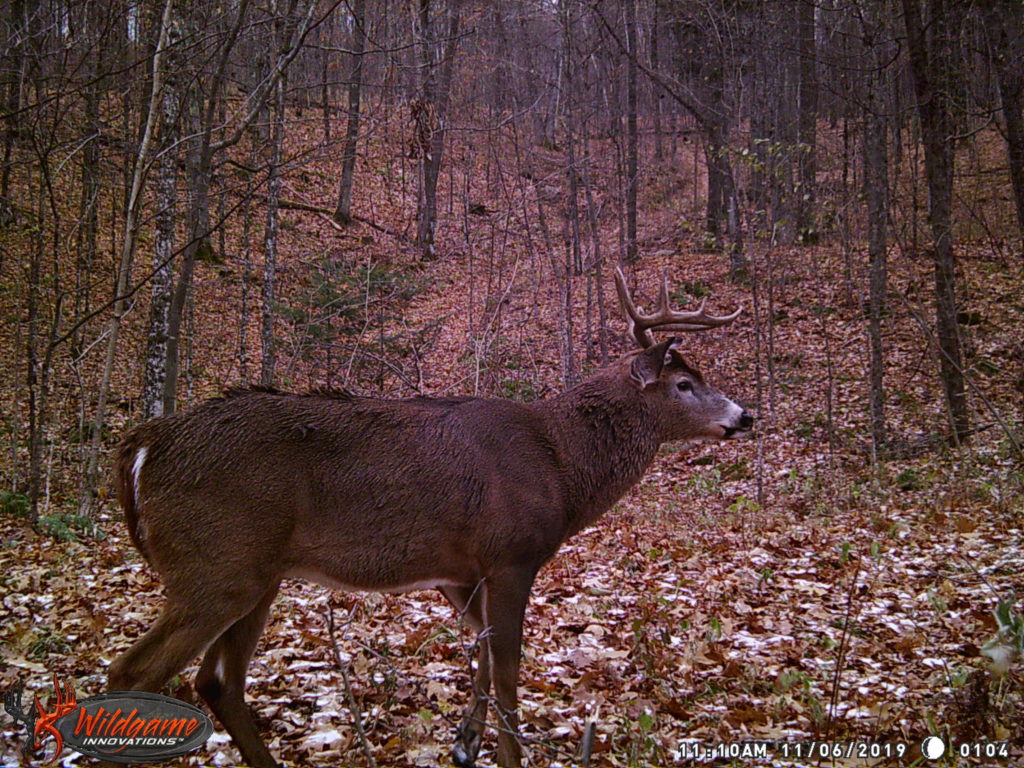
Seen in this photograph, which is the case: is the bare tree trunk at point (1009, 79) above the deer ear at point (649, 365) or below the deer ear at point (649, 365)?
above

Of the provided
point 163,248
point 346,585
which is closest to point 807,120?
point 163,248

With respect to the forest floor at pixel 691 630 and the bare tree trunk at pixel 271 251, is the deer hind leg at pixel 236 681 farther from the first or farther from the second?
the bare tree trunk at pixel 271 251

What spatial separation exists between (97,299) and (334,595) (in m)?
14.1

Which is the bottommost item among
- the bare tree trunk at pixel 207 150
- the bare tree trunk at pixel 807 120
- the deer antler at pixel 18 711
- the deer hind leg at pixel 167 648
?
the deer antler at pixel 18 711

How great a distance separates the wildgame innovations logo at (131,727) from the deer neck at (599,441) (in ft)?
8.58

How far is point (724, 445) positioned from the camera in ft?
51.7

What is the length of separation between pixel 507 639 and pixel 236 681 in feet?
5.45

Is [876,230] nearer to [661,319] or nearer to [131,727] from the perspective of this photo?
[661,319]

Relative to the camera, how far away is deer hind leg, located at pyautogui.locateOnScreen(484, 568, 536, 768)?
4.67 m

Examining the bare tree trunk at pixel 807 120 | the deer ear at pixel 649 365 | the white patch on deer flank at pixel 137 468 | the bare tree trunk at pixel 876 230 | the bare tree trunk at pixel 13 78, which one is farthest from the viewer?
the bare tree trunk at pixel 807 120

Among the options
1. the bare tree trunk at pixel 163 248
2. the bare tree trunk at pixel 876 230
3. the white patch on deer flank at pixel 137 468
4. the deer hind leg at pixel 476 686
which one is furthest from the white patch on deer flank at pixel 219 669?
the bare tree trunk at pixel 876 230

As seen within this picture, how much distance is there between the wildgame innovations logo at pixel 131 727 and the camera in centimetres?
390

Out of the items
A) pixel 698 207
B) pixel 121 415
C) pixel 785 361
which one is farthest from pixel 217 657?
pixel 698 207

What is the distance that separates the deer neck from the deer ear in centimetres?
10
